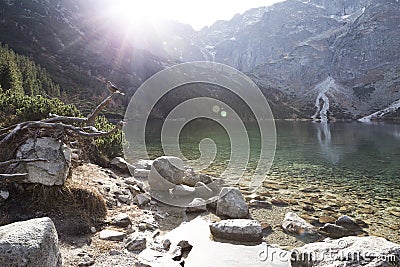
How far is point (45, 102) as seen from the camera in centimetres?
1513

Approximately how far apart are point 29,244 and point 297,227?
31.6 feet

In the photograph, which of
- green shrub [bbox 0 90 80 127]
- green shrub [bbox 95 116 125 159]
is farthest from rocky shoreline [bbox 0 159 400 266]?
green shrub [bbox 0 90 80 127]

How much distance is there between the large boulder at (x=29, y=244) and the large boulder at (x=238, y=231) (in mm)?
6169

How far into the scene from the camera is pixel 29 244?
5160mm

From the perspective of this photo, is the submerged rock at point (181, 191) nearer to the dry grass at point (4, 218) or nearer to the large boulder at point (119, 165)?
the large boulder at point (119, 165)

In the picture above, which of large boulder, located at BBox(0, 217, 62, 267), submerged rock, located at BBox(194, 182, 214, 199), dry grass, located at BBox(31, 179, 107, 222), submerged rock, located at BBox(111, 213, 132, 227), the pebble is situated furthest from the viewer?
submerged rock, located at BBox(194, 182, 214, 199)

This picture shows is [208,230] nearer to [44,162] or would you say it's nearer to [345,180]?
[44,162]

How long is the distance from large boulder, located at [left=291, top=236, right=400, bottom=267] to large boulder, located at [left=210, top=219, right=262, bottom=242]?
202 cm

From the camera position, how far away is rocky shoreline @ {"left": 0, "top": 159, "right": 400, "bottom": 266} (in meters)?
7.57

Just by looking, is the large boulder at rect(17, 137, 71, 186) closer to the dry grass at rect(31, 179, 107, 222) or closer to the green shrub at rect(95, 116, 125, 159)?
the dry grass at rect(31, 179, 107, 222)

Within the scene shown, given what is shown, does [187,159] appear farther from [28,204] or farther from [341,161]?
[28,204]

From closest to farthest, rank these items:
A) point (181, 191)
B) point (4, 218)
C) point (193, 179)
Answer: point (4, 218)
point (181, 191)
point (193, 179)

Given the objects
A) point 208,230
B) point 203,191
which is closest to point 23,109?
point 203,191

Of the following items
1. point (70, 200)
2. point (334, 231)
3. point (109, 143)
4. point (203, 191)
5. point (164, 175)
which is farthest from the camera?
point (109, 143)
